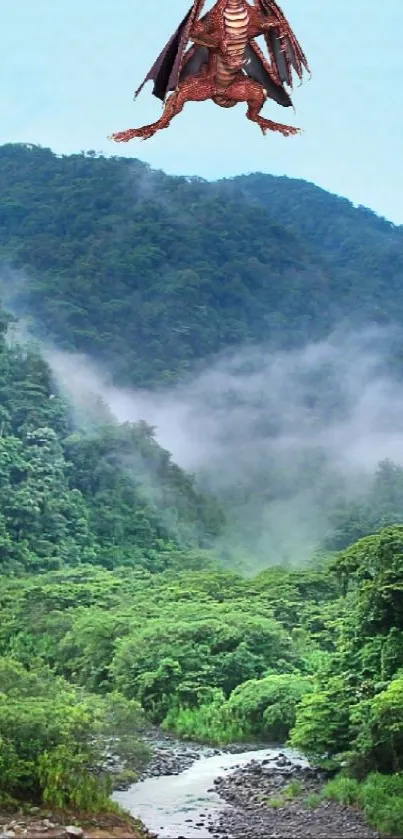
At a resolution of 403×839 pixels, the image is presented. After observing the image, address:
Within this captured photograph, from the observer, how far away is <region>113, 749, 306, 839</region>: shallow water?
8174 mm

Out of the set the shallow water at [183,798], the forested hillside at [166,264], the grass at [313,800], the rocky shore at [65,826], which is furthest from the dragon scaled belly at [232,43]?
the forested hillside at [166,264]

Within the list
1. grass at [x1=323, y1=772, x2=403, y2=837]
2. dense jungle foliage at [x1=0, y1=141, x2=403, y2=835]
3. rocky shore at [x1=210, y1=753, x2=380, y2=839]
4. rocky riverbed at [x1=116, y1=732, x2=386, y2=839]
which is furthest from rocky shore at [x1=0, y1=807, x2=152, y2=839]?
grass at [x1=323, y1=772, x2=403, y2=837]

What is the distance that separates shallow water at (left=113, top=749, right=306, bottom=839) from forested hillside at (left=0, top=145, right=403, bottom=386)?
28.7 meters

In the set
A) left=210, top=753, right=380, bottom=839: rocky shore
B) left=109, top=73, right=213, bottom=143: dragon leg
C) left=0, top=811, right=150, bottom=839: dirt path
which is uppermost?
left=109, top=73, right=213, bottom=143: dragon leg

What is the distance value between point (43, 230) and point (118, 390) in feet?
35.5

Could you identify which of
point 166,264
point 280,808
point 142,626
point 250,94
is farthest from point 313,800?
point 166,264

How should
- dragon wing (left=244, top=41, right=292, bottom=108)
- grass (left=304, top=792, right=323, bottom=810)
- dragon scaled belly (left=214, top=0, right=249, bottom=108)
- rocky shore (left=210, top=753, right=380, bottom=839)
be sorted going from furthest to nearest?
1. grass (left=304, top=792, right=323, bottom=810)
2. rocky shore (left=210, top=753, right=380, bottom=839)
3. dragon wing (left=244, top=41, right=292, bottom=108)
4. dragon scaled belly (left=214, top=0, right=249, bottom=108)

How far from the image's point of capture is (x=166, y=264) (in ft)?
151

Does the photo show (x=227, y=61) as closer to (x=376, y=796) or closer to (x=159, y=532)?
(x=376, y=796)

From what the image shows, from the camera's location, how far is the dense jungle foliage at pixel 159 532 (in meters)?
9.12

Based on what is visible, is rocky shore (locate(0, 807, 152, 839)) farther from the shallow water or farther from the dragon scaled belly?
the dragon scaled belly

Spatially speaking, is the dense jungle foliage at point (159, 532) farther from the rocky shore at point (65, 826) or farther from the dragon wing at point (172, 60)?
the dragon wing at point (172, 60)

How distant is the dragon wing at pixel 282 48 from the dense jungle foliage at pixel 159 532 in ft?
19.6

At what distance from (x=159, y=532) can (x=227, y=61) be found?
23908mm
